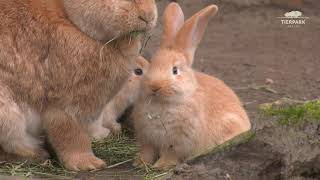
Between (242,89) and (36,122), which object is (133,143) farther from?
(242,89)

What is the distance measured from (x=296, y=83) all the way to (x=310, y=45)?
110 centimetres

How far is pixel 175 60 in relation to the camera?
5.68 meters

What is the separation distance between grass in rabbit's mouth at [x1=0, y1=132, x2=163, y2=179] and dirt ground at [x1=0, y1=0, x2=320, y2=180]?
110 millimetres

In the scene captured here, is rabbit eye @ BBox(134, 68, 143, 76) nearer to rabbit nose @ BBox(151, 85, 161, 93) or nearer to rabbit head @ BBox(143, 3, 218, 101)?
rabbit head @ BBox(143, 3, 218, 101)

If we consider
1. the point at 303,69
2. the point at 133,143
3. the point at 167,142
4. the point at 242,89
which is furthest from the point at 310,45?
the point at 167,142

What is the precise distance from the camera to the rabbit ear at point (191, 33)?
586 centimetres

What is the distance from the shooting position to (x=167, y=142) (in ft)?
18.5

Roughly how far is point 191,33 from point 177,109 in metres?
0.60

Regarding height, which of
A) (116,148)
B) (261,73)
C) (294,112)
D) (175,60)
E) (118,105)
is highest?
(294,112)

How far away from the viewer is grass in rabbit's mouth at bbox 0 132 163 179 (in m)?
5.57

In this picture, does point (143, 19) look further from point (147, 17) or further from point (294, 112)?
point (294, 112)

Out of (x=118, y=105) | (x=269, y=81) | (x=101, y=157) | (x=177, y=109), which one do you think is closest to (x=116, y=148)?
(x=101, y=157)

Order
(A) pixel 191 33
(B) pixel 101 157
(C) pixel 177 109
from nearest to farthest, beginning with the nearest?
1. (C) pixel 177 109
2. (A) pixel 191 33
3. (B) pixel 101 157

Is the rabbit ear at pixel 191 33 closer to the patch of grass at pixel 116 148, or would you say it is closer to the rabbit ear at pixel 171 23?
the rabbit ear at pixel 171 23
